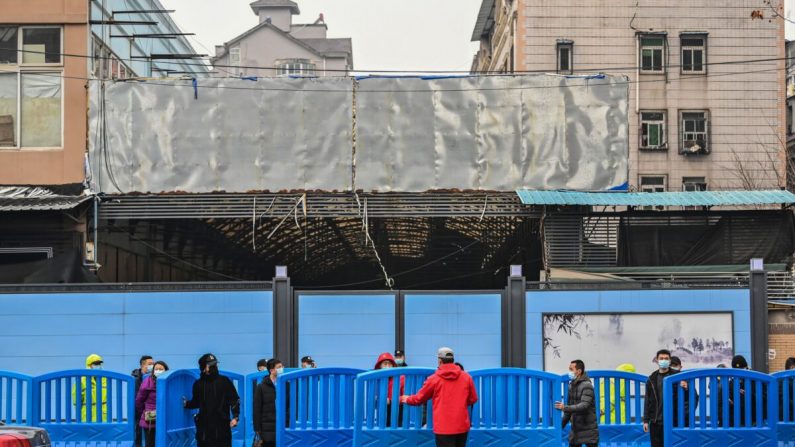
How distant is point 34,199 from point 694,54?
26.5 metres

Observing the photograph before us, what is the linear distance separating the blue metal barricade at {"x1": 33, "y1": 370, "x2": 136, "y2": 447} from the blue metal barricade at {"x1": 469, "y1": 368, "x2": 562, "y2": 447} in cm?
464

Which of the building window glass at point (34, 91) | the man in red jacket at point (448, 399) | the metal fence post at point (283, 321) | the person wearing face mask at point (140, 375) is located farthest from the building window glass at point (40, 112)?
the man in red jacket at point (448, 399)

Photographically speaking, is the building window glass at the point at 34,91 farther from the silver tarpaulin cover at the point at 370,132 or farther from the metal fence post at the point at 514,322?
the metal fence post at the point at 514,322

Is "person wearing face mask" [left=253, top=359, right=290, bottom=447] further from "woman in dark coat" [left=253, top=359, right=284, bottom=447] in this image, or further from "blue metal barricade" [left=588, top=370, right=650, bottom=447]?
"blue metal barricade" [left=588, top=370, right=650, bottom=447]

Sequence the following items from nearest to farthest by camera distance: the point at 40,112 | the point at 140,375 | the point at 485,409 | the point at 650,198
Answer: the point at 485,409 → the point at 140,375 → the point at 650,198 → the point at 40,112

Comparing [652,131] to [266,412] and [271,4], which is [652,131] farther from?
[271,4]

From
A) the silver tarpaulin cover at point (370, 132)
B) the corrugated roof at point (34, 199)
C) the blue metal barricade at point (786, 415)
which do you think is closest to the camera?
the blue metal barricade at point (786, 415)

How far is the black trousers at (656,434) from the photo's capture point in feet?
48.4

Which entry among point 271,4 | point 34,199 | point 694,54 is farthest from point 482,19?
point 34,199

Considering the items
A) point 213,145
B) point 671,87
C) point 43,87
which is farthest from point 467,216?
point 671,87

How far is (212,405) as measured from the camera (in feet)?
45.8

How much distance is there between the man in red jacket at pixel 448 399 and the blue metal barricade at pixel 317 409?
5.06 ft

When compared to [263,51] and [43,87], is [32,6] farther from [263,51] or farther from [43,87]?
[263,51]

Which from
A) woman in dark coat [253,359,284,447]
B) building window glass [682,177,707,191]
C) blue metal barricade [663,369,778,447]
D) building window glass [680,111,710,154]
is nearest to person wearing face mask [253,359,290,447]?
woman in dark coat [253,359,284,447]
